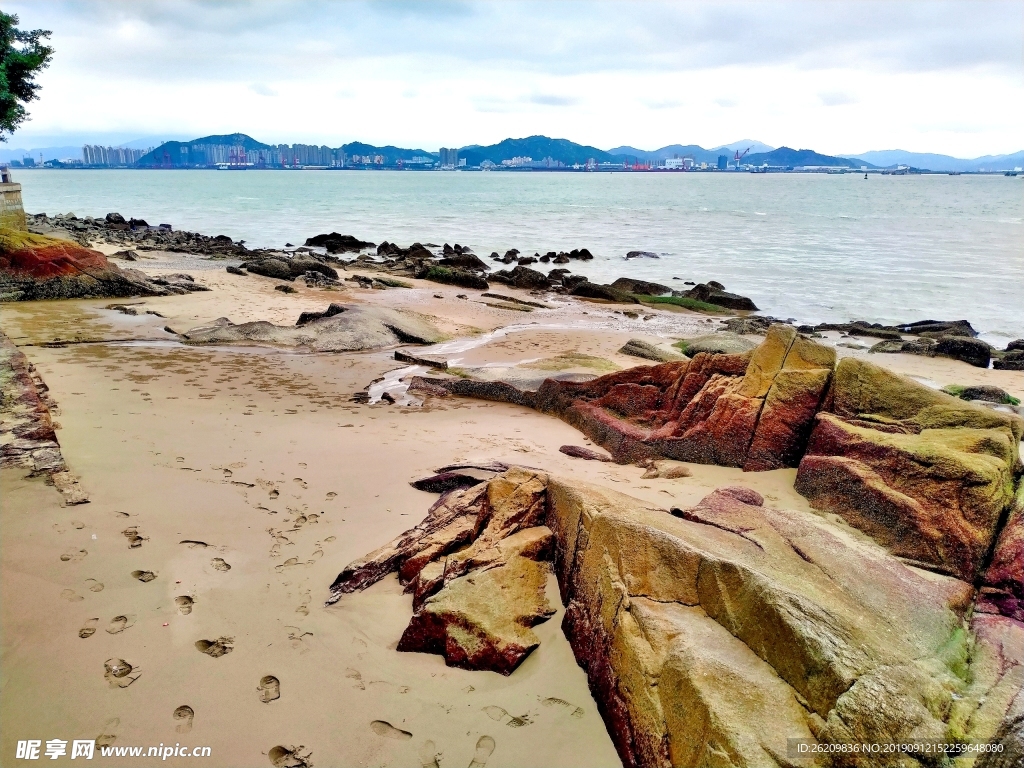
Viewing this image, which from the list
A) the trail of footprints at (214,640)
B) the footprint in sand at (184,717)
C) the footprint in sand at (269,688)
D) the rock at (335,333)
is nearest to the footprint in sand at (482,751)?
the trail of footprints at (214,640)

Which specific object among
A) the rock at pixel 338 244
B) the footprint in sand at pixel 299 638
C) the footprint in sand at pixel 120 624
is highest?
the rock at pixel 338 244

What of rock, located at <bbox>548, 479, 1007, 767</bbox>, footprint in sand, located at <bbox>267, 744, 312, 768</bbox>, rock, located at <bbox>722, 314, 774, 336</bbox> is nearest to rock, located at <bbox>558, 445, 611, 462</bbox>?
rock, located at <bbox>548, 479, 1007, 767</bbox>

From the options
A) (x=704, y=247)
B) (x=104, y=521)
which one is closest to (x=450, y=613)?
(x=104, y=521)

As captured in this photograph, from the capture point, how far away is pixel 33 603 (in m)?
3.95

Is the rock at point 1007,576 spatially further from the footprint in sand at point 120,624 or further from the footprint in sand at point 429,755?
the footprint in sand at point 120,624

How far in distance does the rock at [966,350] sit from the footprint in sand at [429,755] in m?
14.9

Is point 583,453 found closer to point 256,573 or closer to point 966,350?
point 256,573

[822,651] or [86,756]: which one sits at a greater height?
[822,651]

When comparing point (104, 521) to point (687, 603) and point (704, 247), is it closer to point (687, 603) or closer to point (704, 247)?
point (687, 603)

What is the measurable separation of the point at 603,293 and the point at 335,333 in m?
10.7

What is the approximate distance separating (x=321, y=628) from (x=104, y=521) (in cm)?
222

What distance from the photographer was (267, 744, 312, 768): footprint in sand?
305 cm

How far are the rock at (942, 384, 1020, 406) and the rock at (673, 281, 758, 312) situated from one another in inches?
377

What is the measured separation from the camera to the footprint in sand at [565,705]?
3283 millimetres
